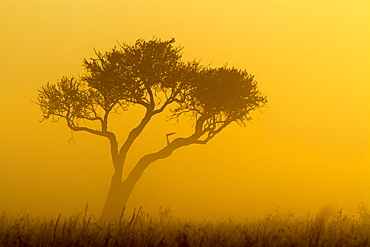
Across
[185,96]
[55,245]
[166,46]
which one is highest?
[166,46]

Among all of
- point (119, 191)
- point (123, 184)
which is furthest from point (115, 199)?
point (123, 184)

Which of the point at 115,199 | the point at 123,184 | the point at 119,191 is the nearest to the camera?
the point at 115,199

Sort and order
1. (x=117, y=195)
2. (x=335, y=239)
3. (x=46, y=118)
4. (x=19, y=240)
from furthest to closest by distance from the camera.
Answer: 1. (x=46, y=118)
2. (x=117, y=195)
3. (x=335, y=239)
4. (x=19, y=240)

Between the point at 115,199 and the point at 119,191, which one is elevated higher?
the point at 119,191

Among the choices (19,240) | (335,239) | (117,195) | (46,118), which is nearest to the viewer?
(19,240)

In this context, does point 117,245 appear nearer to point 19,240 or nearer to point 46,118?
point 19,240

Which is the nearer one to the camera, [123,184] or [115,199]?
[115,199]

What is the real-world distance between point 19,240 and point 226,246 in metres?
3.95

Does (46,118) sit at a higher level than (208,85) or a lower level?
lower

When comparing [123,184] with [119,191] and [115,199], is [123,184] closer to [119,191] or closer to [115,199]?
[119,191]

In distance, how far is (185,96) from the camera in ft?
129

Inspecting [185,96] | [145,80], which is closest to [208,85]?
[185,96]

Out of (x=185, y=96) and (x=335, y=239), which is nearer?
(x=335, y=239)

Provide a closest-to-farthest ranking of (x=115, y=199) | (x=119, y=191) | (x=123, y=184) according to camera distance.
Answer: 1. (x=115, y=199)
2. (x=119, y=191)
3. (x=123, y=184)
